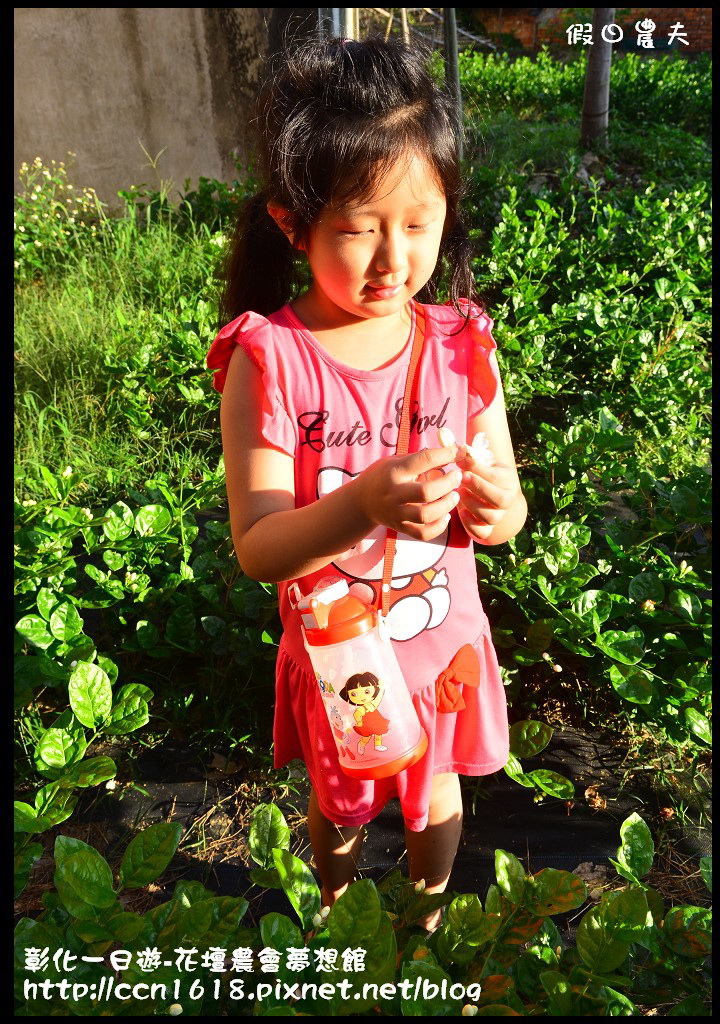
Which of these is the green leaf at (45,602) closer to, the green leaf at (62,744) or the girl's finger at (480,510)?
the green leaf at (62,744)

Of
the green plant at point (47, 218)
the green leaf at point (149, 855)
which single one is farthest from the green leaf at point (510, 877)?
the green plant at point (47, 218)

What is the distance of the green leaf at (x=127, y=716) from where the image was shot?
4.96ft

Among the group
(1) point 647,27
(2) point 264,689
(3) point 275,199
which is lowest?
(2) point 264,689

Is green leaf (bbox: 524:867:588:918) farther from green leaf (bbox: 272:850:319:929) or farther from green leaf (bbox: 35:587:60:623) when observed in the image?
green leaf (bbox: 35:587:60:623)

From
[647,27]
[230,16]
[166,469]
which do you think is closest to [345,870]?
[166,469]

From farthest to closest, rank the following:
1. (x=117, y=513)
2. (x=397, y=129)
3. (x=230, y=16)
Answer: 1. (x=230, y=16)
2. (x=117, y=513)
3. (x=397, y=129)

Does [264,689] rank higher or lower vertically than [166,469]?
lower

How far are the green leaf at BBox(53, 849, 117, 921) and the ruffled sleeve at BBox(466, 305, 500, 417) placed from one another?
0.95 m

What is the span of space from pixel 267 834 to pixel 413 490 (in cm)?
62

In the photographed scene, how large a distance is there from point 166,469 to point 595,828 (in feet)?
6.97

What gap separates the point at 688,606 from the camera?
1.90 metres

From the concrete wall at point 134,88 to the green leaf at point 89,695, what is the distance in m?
5.11

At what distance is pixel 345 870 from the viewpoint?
1.78 metres

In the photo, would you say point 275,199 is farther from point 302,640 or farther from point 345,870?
point 345,870
